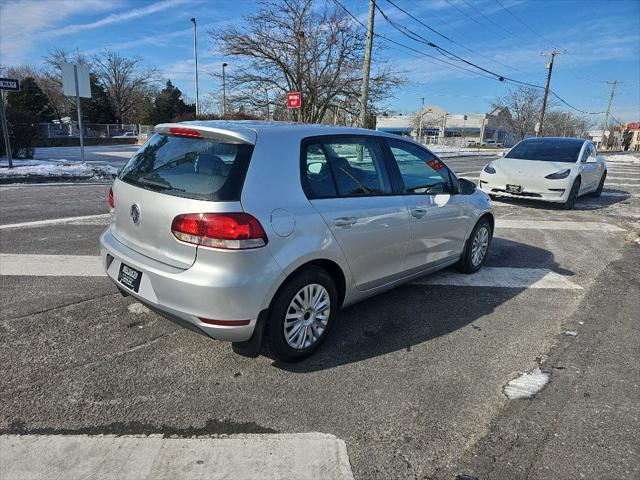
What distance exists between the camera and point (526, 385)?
3.06m

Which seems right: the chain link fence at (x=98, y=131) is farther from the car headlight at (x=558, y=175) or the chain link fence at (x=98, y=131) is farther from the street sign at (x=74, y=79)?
the car headlight at (x=558, y=175)

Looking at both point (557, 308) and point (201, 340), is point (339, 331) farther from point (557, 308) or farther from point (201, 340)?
point (557, 308)

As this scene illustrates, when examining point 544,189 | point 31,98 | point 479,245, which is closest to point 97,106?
point 31,98

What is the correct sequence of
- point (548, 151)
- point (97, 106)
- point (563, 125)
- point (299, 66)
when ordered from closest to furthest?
point (548, 151)
point (299, 66)
point (97, 106)
point (563, 125)

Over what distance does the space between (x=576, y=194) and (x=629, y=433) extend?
28.4 ft

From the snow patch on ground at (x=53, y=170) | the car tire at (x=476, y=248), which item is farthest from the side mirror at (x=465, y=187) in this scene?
the snow patch on ground at (x=53, y=170)

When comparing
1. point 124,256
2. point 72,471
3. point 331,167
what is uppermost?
point 331,167

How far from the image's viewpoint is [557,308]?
443cm

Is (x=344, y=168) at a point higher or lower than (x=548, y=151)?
lower

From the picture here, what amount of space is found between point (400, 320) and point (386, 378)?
967 millimetres

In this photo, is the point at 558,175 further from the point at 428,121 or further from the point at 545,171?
the point at 428,121

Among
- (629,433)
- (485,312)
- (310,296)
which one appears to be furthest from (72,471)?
(485,312)

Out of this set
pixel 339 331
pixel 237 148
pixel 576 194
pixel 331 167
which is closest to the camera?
pixel 237 148

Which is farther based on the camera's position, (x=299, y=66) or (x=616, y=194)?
(x=299, y=66)
